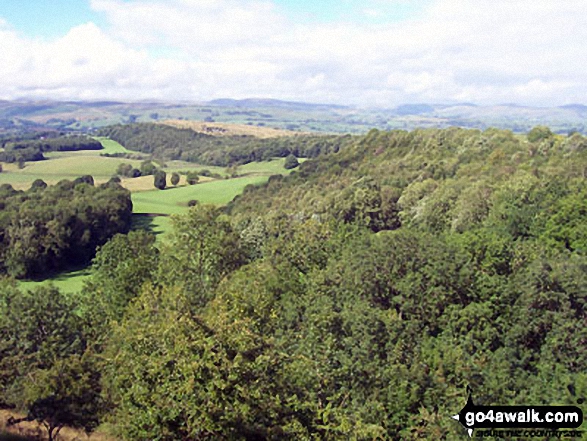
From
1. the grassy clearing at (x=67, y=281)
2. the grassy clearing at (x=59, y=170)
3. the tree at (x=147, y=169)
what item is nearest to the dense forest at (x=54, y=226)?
the grassy clearing at (x=67, y=281)

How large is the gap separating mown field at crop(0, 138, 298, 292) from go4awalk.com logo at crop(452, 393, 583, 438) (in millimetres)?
63387

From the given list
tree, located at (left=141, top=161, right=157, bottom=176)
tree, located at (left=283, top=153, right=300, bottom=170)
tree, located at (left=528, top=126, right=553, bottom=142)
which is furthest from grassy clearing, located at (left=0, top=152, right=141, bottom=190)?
tree, located at (left=528, top=126, right=553, bottom=142)

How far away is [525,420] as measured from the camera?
1858cm

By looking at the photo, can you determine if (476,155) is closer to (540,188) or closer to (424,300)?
(540,188)

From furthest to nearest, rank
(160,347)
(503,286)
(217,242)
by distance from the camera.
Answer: (217,242) → (503,286) → (160,347)

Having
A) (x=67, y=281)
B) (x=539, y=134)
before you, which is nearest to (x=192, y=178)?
(x=67, y=281)

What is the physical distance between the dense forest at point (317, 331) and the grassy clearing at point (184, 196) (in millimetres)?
58310

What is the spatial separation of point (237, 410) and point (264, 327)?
35.6 ft

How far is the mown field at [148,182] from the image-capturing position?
101 meters

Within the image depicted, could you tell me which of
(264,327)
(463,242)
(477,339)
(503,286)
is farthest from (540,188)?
(264,327)

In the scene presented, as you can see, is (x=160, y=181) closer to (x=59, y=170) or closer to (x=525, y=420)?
(x=59, y=170)

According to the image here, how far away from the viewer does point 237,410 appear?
17312mm

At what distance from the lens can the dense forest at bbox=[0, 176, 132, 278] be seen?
255 ft

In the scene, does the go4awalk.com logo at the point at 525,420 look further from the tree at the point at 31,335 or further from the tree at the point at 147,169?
the tree at the point at 147,169
